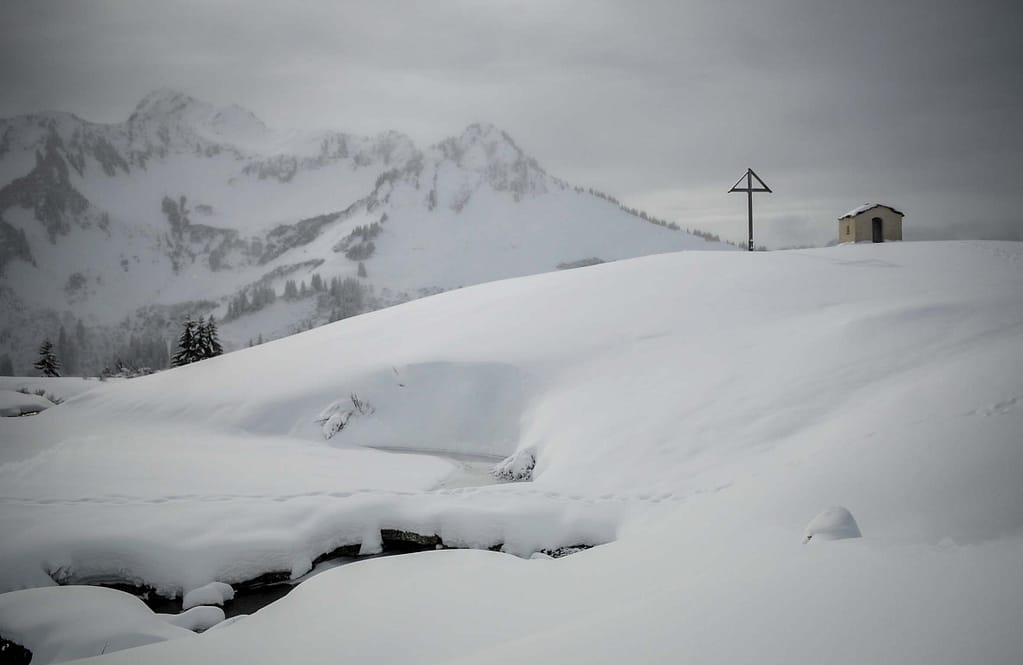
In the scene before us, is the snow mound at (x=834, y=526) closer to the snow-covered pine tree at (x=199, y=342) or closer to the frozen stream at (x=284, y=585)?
the frozen stream at (x=284, y=585)

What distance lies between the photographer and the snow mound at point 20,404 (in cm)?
3356

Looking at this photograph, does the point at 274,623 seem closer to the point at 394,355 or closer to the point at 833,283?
the point at 394,355

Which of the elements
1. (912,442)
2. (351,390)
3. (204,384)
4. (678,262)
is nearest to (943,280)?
(678,262)

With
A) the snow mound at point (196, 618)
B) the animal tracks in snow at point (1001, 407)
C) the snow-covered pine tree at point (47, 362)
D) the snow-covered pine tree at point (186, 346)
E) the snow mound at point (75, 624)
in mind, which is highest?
the animal tracks in snow at point (1001, 407)

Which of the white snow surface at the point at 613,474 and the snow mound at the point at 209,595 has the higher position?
the white snow surface at the point at 613,474

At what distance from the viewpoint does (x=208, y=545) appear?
10.3 metres

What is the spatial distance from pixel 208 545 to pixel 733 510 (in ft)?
30.5

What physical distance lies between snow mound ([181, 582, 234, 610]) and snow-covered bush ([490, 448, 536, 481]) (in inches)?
298

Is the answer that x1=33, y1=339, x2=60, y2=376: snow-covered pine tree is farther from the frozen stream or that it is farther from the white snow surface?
the frozen stream

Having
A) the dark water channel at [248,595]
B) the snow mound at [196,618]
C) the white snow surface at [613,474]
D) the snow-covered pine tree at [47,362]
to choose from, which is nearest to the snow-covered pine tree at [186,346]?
the white snow surface at [613,474]

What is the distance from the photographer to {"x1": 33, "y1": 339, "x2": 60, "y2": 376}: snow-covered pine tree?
66.8m

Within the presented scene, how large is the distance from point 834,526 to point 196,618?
8.83 meters

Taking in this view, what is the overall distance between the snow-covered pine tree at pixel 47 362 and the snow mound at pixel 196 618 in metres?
77.9

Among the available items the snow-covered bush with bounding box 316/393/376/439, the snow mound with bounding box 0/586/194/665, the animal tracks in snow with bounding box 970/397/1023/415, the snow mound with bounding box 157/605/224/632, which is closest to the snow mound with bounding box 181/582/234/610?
the snow mound with bounding box 157/605/224/632
